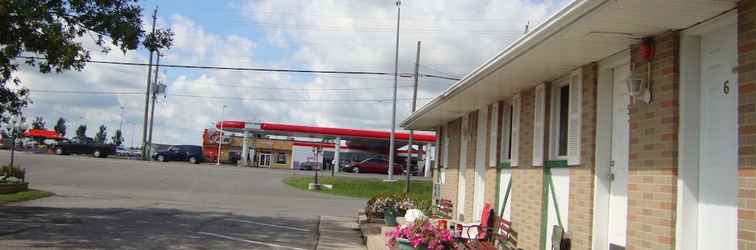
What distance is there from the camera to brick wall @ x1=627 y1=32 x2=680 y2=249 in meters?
5.41

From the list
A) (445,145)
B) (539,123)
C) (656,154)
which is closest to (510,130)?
(539,123)

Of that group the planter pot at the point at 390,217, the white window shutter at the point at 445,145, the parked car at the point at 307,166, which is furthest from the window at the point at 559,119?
the parked car at the point at 307,166

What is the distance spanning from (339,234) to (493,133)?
5.40 meters

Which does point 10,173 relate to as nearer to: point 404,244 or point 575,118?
point 404,244

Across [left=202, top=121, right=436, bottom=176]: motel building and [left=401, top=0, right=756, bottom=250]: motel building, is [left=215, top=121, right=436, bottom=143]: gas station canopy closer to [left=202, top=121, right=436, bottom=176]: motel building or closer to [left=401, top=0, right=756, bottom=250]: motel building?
[left=202, top=121, right=436, bottom=176]: motel building

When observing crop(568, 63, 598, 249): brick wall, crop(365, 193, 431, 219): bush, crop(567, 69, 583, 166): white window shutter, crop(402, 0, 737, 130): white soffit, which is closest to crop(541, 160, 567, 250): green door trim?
crop(567, 69, 583, 166): white window shutter

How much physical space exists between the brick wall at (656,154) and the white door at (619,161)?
1.53ft

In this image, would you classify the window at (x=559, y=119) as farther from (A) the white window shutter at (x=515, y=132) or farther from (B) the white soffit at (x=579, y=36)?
(A) the white window shutter at (x=515, y=132)

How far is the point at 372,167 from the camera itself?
57.9 meters

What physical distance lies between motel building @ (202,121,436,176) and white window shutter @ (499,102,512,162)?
44867 millimetres

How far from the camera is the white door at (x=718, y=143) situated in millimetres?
4906

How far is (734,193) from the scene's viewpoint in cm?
487

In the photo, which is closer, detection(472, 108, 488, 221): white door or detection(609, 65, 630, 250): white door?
detection(609, 65, 630, 250): white door

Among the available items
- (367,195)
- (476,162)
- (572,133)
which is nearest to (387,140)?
(367,195)
